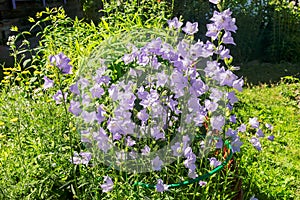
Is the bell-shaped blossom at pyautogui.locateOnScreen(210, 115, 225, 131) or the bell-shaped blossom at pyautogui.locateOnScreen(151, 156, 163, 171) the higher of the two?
the bell-shaped blossom at pyautogui.locateOnScreen(210, 115, 225, 131)

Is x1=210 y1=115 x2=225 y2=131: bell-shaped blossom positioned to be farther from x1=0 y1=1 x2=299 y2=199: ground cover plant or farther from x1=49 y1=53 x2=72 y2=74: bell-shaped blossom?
x1=49 y1=53 x2=72 y2=74: bell-shaped blossom

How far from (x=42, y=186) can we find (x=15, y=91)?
44.6 inches

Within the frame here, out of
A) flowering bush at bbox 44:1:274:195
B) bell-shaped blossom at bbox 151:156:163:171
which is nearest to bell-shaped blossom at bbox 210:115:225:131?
flowering bush at bbox 44:1:274:195

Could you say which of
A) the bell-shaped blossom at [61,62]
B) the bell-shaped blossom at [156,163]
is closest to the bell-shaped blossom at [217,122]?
the bell-shaped blossom at [156,163]

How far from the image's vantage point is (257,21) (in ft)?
23.0

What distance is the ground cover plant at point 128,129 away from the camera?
1.79 meters

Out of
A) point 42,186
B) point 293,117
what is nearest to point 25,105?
point 42,186

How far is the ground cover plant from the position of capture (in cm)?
179

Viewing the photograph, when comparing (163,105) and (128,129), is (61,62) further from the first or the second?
(163,105)

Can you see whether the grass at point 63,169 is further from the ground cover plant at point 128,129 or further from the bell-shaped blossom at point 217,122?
the bell-shaped blossom at point 217,122

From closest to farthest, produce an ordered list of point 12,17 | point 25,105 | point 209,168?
point 209,168 → point 25,105 → point 12,17

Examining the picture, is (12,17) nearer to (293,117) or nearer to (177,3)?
(177,3)

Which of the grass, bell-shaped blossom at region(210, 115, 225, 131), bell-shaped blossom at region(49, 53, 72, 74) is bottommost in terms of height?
the grass

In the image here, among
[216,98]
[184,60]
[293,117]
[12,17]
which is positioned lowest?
[293,117]
